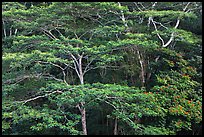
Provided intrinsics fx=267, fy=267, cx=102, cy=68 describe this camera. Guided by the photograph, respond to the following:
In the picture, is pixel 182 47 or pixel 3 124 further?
pixel 182 47

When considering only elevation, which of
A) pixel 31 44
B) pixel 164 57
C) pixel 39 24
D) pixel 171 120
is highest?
pixel 39 24

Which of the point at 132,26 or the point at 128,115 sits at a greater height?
the point at 132,26

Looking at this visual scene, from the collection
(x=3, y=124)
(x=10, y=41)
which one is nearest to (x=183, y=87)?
(x=3, y=124)

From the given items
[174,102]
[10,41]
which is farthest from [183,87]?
[10,41]

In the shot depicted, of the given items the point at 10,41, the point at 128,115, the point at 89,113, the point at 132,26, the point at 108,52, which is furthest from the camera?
the point at 89,113

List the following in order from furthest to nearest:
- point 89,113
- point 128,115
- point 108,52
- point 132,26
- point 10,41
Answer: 1. point 89,113
2. point 10,41
3. point 132,26
4. point 108,52
5. point 128,115

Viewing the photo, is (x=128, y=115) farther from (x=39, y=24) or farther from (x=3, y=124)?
(x=39, y=24)
